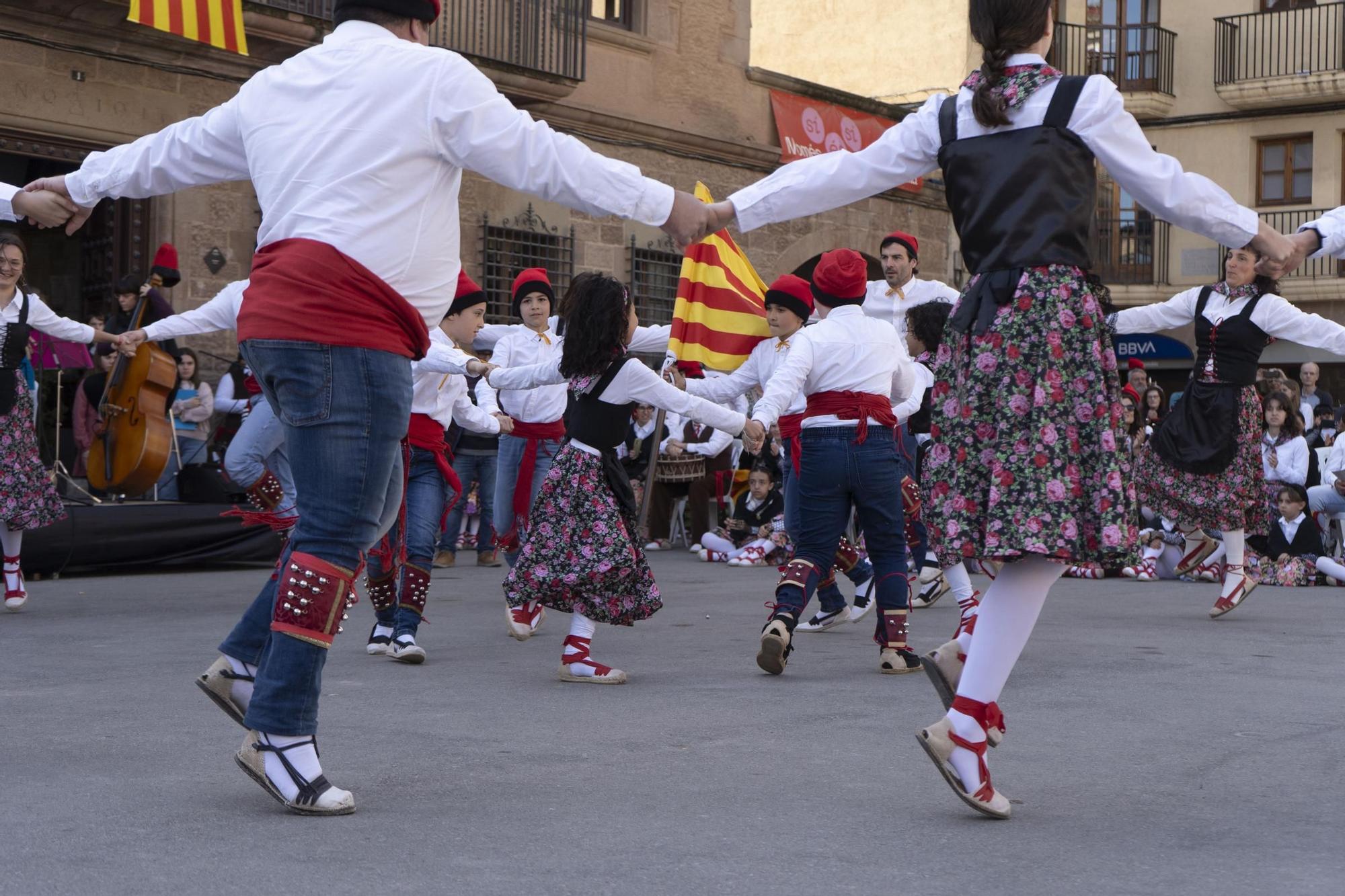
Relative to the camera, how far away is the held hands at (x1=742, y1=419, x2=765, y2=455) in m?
6.55

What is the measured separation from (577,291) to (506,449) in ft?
8.05

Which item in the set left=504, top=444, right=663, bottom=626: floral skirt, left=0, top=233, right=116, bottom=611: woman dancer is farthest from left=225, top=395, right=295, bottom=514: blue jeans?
left=504, top=444, right=663, bottom=626: floral skirt

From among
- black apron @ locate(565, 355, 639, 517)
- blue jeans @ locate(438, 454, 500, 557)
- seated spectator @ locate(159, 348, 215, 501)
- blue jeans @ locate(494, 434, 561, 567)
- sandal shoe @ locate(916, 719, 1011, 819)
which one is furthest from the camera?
seated spectator @ locate(159, 348, 215, 501)

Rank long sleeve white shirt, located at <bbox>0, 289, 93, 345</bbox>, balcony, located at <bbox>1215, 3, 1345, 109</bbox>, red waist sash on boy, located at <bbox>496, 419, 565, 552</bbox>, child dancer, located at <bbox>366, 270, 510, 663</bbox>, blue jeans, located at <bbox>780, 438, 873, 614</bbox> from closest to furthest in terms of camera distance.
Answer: child dancer, located at <bbox>366, 270, 510, 663</bbox> → blue jeans, located at <bbox>780, 438, 873, 614</bbox> → red waist sash on boy, located at <bbox>496, 419, 565, 552</bbox> → long sleeve white shirt, located at <bbox>0, 289, 93, 345</bbox> → balcony, located at <bbox>1215, 3, 1345, 109</bbox>

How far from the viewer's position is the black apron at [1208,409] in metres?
9.20

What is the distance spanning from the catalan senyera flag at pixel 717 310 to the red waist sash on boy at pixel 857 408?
390 centimetres

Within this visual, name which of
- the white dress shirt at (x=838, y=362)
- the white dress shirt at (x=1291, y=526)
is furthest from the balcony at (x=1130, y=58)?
the white dress shirt at (x=838, y=362)

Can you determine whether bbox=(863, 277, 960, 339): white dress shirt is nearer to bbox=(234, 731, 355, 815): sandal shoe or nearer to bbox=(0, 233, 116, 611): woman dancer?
bbox=(0, 233, 116, 611): woman dancer

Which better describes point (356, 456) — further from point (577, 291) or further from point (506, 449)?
point (506, 449)

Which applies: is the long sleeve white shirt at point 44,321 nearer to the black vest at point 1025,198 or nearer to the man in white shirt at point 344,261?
the man in white shirt at point 344,261

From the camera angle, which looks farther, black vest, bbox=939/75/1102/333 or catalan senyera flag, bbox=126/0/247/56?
catalan senyera flag, bbox=126/0/247/56

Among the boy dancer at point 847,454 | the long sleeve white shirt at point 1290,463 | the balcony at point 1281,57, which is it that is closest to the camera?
the boy dancer at point 847,454

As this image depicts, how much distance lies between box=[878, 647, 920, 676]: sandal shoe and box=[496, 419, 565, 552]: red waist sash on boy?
7.83 feet

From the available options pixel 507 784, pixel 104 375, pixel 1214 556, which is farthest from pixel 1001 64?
pixel 104 375
